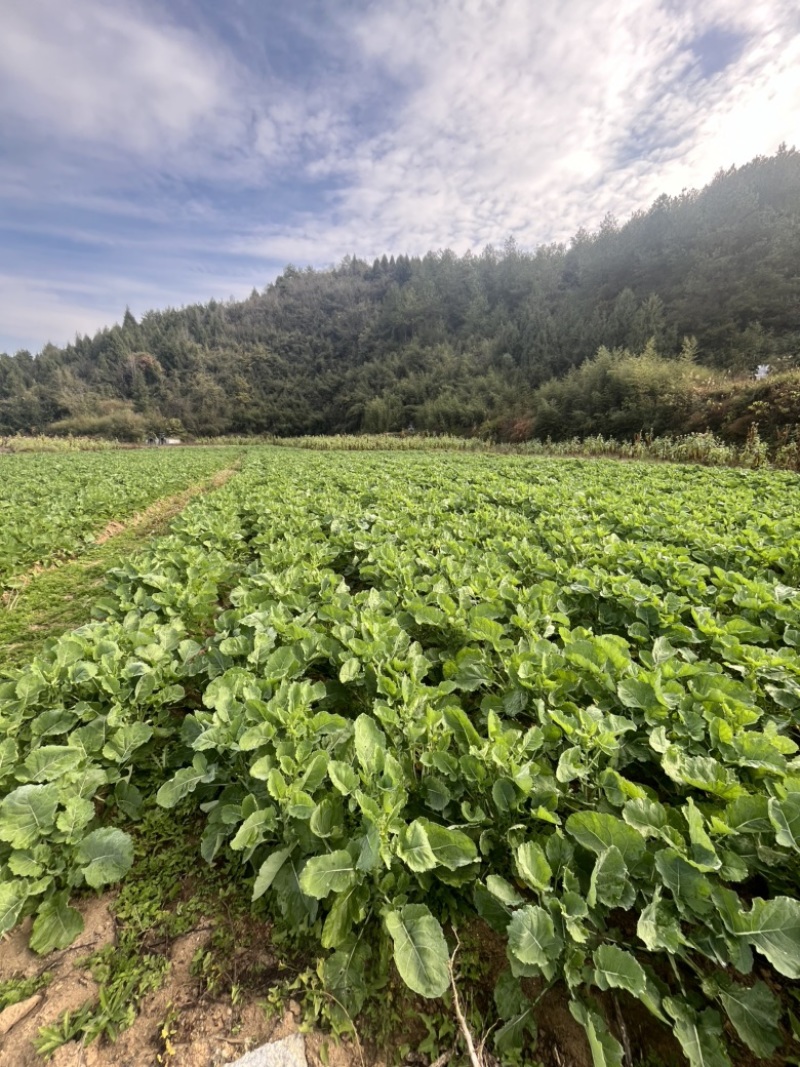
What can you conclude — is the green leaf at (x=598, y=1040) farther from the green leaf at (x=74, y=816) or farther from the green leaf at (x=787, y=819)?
the green leaf at (x=74, y=816)

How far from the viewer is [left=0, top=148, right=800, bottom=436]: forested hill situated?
35.8 meters

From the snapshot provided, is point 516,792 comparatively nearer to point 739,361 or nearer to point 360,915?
point 360,915

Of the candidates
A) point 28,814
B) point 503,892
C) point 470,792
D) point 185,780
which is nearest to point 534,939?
point 503,892

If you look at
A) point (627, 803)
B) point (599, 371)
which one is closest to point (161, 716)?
point (627, 803)

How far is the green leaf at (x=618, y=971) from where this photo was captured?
1235 millimetres

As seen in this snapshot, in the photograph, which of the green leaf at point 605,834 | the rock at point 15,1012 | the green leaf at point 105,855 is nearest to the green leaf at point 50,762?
the green leaf at point 105,855

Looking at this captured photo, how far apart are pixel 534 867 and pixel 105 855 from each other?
186 cm

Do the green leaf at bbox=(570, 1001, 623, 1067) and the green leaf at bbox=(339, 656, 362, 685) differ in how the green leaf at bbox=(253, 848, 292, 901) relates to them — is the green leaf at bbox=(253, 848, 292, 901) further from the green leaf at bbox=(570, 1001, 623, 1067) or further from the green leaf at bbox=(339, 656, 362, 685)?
the green leaf at bbox=(570, 1001, 623, 1067)

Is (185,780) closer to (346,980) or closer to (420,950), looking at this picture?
(346,980)

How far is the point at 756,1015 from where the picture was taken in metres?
1.25

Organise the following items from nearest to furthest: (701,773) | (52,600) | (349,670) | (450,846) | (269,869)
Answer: (450,846), (269,869), (701,773), (349,670), (52,600)

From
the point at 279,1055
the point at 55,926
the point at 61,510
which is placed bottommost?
the point at 279,1055

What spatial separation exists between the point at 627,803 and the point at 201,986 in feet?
5.90

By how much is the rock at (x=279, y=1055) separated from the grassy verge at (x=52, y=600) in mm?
4567
